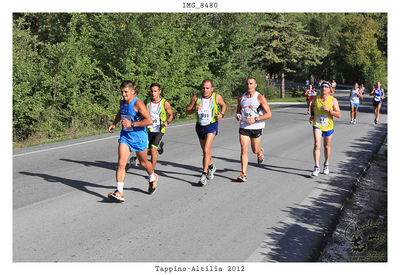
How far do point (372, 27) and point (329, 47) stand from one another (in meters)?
7.00

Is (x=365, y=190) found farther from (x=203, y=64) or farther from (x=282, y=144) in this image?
(x=203, y=64)

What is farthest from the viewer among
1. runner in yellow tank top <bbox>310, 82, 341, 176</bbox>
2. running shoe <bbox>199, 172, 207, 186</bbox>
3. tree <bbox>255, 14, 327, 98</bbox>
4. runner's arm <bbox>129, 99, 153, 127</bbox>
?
tree <bbox>255, 14, 327, 98</bbox>

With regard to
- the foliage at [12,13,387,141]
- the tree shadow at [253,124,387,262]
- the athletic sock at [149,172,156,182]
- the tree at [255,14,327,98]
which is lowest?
the tree shadow at [253,124,387,262]

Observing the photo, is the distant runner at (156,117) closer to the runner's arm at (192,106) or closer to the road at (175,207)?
the runner's arm at (192,106)

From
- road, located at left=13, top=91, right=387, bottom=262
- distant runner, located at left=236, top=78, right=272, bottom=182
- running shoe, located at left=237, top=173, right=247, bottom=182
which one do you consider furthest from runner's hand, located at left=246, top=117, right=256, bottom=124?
road, located at left=13, top=91, right=387, bottom=262

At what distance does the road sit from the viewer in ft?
16.5

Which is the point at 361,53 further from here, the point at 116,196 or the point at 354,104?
the point at 116,196

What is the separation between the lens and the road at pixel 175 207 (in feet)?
16.5

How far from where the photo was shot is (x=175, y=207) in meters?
6.64

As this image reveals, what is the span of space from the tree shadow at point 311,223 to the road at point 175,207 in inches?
0.6

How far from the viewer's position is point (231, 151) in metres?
11.6

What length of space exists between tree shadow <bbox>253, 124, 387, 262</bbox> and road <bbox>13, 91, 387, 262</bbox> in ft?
0.05

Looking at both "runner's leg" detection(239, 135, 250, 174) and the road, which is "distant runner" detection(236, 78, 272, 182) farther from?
the road
